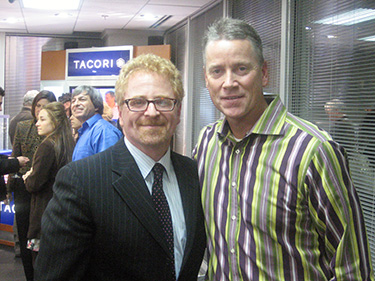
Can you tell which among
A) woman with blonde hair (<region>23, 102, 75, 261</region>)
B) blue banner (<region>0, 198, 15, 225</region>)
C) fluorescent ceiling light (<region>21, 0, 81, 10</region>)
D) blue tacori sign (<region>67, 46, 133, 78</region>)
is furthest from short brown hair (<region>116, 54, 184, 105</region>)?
blue tacori sign (<region>67, 46, 133, 78</region>)

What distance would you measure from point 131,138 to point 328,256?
0.74 meters

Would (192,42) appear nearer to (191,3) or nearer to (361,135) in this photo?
(191,3)

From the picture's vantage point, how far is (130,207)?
4.25ft

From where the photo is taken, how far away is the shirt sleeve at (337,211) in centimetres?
133

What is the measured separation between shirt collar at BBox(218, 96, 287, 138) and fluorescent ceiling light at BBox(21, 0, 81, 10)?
4390mm

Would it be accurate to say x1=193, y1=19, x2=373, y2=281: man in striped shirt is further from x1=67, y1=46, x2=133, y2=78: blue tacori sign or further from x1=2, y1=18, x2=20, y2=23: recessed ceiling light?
x1=2, y1=18, x2=20, y2=23: recessed ceiling light

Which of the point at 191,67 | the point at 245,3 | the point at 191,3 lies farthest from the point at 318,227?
the point at 191,67

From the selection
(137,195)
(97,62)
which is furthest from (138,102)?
(97,62)

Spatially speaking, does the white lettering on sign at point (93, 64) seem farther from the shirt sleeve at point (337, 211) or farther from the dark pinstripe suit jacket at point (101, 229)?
the shirt sleeve at point (337, 211)

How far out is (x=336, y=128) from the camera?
305cm

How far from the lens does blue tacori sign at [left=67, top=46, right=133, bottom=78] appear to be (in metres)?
6.42

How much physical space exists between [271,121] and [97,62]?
5.51 meters

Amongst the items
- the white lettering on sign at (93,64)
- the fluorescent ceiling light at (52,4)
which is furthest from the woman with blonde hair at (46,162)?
the white lettering on sign at (93,64)

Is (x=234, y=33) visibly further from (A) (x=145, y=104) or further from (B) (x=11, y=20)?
(B) (x=11, y=20)
